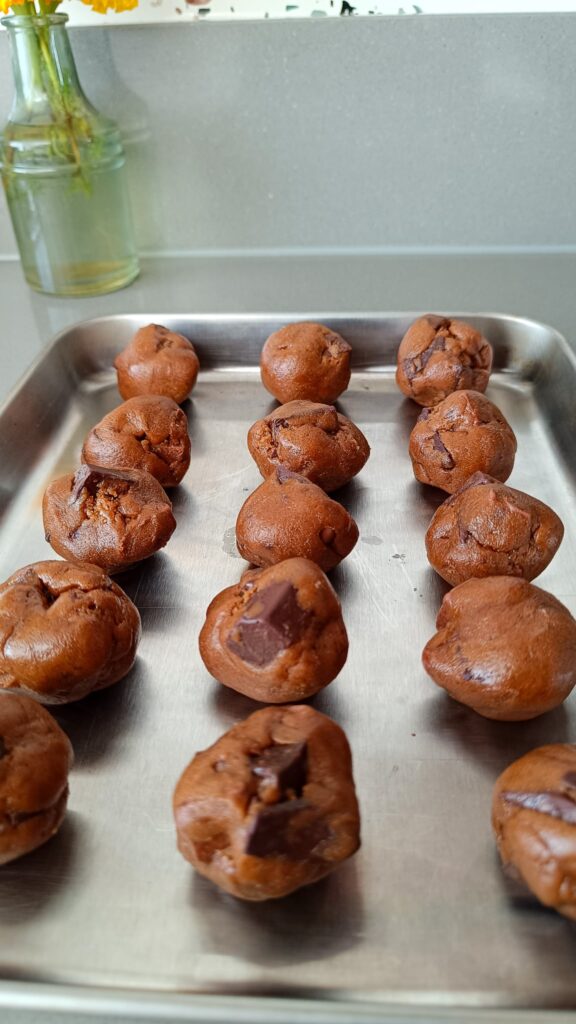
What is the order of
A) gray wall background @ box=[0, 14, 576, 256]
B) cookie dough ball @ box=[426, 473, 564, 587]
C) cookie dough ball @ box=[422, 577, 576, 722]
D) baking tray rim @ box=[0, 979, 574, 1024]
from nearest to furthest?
baking tray rim @ box=[0, 979, 574, 1024], cookie dough ball @ box=[422, 577, 576, 722], cookie dough ball @ box=[426, 473, 564, 587], gray wall background @ box=[0, 14, 576, 256]

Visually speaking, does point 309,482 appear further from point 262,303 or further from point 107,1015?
point 262,303

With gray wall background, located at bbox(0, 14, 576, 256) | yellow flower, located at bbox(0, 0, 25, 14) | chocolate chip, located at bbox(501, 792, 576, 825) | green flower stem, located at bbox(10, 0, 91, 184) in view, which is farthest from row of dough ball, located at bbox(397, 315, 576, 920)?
yellow flower, located at bbox(0, 0, 25, 14)

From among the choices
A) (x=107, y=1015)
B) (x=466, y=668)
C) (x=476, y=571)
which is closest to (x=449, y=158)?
(x=476, y=571)

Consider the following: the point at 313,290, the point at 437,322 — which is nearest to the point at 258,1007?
the point at 437,322

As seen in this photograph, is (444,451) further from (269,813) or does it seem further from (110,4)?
(110,4)

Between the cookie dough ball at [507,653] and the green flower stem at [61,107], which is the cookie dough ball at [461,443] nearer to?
the cookie dough ball at [507,653]

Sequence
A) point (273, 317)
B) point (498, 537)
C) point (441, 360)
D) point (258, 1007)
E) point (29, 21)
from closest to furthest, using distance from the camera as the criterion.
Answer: point (258, 1007) → point (498, 537) → point (441, 360) → point (29, 21) → point (273, 317)

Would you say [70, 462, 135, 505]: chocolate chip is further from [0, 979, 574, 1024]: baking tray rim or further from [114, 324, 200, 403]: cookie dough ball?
[0, 979, 574, 1024]: baking tray rim
